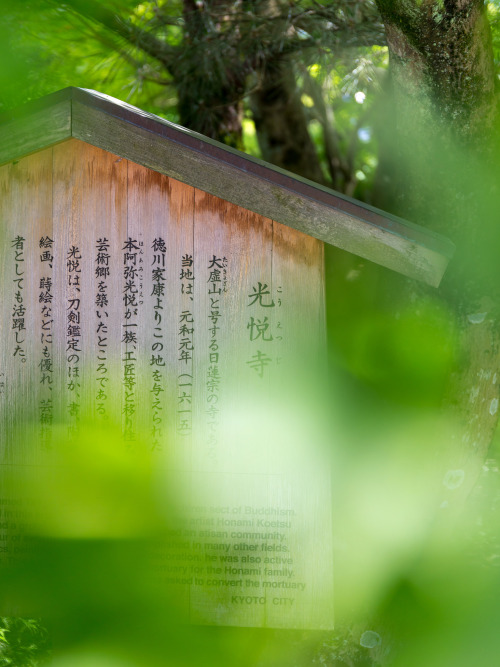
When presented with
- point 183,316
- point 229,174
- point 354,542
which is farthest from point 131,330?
point 354,542

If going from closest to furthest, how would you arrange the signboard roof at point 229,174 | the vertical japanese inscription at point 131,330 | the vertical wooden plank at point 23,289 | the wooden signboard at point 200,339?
the signboard roof at point 229,174 → the wooden signboard at point 200,339 → the vertical japanese inscription at point 131,330 → the vertical wooden plank at point 23,289

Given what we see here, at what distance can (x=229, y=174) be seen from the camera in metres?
2.33

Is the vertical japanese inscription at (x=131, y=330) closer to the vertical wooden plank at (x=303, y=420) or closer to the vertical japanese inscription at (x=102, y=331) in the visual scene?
the vertical japanese inscription at (x=102, y=331)

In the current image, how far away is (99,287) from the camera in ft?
8.39

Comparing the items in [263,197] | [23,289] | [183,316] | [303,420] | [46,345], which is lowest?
[303,420]

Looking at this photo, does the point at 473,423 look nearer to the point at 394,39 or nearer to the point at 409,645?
the point at 409,645

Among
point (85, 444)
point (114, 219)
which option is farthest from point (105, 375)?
point (114, 219)

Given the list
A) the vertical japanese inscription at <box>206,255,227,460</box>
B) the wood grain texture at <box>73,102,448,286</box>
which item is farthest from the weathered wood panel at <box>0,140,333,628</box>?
the wood grain texture at <box>73,102,448,286</box>

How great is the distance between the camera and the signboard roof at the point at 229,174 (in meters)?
2.21

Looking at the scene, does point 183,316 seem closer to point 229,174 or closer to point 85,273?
point 85,273

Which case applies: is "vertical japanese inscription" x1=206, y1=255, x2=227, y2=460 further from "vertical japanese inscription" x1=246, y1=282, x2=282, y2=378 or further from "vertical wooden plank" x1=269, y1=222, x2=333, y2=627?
"vertical wooden plank" x1=269, y1=222, x2=333, y2=627

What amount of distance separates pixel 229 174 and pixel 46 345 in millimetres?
1115

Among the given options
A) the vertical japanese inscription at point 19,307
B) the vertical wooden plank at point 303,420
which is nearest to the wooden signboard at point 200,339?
the vertical wooden plank at point 303,420

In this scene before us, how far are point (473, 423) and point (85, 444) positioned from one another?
1800 mm
